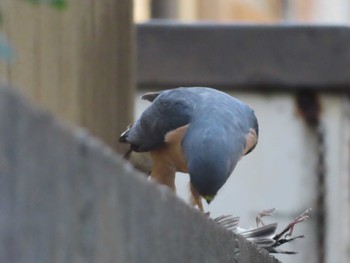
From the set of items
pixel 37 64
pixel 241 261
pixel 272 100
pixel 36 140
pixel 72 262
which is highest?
pixel 36 140

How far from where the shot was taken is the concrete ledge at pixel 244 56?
8.56m

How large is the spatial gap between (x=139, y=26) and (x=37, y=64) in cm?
420

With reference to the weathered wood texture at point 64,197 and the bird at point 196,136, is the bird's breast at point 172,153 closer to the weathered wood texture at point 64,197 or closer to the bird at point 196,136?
the bird at point 196,136

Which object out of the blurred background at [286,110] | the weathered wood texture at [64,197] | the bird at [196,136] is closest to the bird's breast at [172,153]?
the bird at [196,136]

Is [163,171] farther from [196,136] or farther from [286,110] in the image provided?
[286,110]

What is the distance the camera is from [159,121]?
5.52 metres

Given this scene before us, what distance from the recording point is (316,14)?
863 inches

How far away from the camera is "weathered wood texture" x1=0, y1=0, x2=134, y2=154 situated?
4191 mm

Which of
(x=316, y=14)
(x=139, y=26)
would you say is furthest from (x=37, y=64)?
(x=316, y=14)

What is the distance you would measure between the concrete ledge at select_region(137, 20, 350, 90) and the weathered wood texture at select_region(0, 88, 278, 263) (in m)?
6.38

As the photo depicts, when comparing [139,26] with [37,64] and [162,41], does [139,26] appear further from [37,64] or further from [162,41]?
[37,64]

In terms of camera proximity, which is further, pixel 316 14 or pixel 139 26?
pixel 316 14

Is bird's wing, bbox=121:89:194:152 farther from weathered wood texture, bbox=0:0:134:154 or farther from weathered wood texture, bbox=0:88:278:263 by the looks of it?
weathered wood texture, bbox=0:88:278:263

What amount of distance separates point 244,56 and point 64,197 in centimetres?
686
